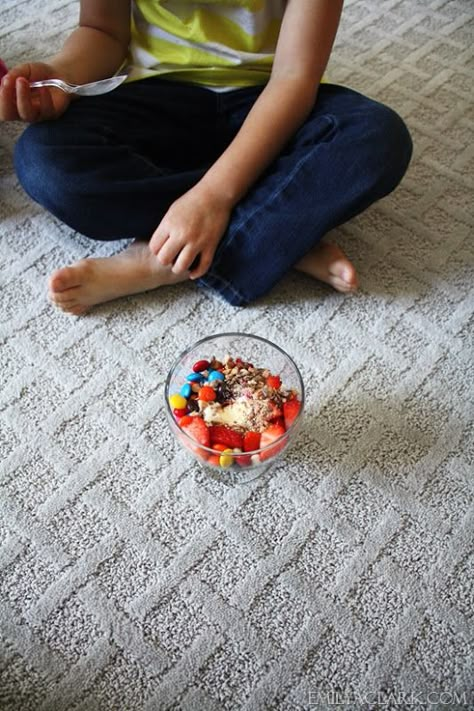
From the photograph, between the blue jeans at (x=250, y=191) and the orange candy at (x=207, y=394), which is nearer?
the orange candy at (x=207, y=394)

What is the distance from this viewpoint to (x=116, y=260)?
0.69 meters

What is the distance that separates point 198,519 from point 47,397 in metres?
0.20

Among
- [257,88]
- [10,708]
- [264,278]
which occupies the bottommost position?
[10,708]

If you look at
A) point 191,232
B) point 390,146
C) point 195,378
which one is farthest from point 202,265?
point 390,146

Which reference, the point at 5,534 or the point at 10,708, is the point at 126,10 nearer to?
the point at 5,534

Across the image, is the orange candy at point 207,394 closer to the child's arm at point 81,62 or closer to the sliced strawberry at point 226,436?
the sliced strawberry at point 226,436

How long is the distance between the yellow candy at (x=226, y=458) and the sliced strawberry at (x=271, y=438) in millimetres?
26

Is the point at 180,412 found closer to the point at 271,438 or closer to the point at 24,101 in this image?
the point at 271,438

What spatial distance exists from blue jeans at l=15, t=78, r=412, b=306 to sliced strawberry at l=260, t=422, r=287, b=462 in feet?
0.67

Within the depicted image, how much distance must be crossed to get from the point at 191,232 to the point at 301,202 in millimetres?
124

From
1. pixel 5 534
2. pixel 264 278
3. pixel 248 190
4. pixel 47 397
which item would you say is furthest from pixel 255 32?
pixel 5 534

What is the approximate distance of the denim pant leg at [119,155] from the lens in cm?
67

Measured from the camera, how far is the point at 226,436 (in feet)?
1.74

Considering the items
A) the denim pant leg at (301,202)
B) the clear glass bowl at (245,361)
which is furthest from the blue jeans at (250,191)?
the clear glass bowl at (245,361)
